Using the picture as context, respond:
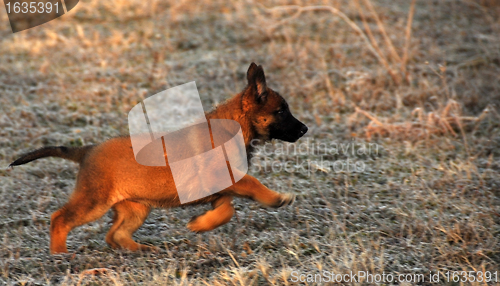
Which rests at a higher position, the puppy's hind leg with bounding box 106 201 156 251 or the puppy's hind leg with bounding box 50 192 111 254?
the puppy's hind leg with bounding box 50 192 111 254

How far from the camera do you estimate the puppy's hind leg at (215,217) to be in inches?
154

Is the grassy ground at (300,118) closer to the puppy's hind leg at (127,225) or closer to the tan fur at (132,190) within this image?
the puppy's hind leg at (127,225)

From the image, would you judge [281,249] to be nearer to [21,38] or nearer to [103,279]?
[103,279]

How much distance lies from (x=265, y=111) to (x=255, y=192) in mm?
658

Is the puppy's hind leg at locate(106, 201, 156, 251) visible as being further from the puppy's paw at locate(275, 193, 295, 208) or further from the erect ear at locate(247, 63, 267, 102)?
the erect ear at locate(247, 63, 267, 102)

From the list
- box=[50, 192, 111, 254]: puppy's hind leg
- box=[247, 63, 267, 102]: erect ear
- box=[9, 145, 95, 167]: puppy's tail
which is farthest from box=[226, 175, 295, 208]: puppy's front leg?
box=[9, 145, 95, 167]: puppy's tail

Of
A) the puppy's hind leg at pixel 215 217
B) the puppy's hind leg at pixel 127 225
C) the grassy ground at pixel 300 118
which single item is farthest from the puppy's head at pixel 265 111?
the puppy's hind leg at pixel 127 225

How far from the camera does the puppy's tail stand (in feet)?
12.4

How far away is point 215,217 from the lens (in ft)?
12.8

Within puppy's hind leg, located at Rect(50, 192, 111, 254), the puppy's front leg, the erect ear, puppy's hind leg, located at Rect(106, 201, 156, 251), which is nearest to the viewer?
puppy's hind leg, located at Rect(50, 192, 111, 254)

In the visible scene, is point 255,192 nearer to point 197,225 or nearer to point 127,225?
point 197,225

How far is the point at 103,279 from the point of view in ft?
11.8

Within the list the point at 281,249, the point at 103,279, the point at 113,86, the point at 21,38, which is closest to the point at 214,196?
the point at 281,249

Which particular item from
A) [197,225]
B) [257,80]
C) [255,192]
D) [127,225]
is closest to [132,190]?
[127,225]
